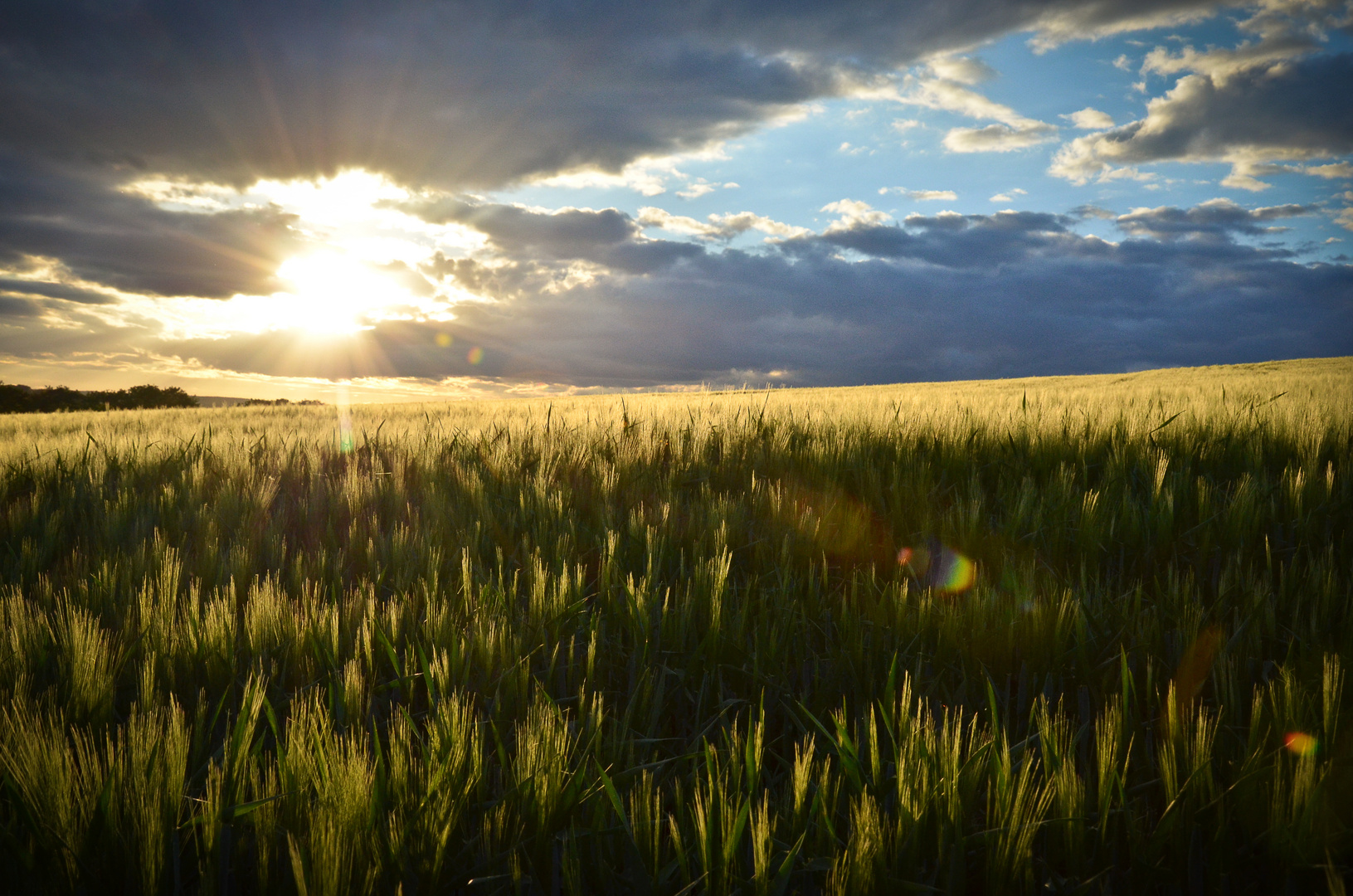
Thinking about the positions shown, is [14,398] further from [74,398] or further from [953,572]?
[953,572]

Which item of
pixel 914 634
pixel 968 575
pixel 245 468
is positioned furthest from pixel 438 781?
pixel 245 468

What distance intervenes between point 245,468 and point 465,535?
2748 mm

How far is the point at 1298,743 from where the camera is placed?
1186 mm

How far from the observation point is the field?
964 mm

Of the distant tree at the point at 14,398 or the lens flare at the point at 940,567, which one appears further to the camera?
the distant tree at the point at 14,398

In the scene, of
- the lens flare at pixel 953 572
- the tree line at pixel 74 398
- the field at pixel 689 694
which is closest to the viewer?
the field at pixel 689 694

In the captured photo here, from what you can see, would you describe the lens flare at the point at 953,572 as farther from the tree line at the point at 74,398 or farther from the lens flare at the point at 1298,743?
the tree line at the point at 74,398

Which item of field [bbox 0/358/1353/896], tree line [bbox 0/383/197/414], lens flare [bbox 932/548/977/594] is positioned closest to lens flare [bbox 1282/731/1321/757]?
field [bbox 0/358/1353/896]

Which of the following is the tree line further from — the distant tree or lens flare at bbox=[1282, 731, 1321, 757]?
lens flare at bbox=[1282, 731, 1321, 757]

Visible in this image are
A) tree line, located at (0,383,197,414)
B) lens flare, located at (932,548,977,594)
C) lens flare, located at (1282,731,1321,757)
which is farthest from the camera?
tree line, located at (0,383,197,414)

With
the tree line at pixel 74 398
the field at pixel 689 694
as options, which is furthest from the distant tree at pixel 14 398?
the field at pixel 689 694

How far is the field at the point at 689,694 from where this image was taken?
964mm

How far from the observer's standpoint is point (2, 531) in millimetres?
3186

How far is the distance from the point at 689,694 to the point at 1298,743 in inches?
47.8
